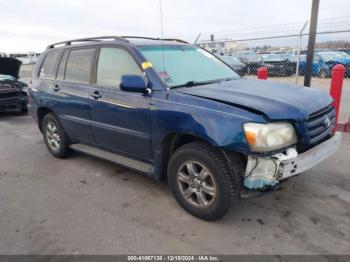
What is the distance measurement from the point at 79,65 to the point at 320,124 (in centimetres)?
329

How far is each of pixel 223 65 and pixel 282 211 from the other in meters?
2.14

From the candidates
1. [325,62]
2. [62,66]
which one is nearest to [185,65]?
[62,66]

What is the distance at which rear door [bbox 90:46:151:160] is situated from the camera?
3.65 metres

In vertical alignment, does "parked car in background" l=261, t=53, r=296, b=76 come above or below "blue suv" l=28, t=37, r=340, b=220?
below

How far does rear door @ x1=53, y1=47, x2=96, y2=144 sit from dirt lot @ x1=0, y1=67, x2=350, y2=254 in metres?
0.66

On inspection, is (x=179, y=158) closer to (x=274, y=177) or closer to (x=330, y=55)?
(x=274, y=177)

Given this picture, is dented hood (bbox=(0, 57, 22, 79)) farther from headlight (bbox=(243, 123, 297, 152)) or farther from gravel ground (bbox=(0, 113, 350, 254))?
headlight (bbox=(243, 123, 297, 152))

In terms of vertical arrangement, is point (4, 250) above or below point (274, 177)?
below

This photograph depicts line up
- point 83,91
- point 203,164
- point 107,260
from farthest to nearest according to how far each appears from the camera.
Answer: point 83,91 → point 203,164 → point 107,260

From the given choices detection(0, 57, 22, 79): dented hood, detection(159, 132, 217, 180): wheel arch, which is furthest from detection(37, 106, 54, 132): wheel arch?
detection(0, 57, 22, 79): dented hood

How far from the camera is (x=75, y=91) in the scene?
4.56m

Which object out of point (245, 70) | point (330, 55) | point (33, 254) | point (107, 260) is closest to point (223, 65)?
point (107, 260)

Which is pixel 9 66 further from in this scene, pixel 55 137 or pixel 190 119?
pixel 190 119

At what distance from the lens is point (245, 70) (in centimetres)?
1555
